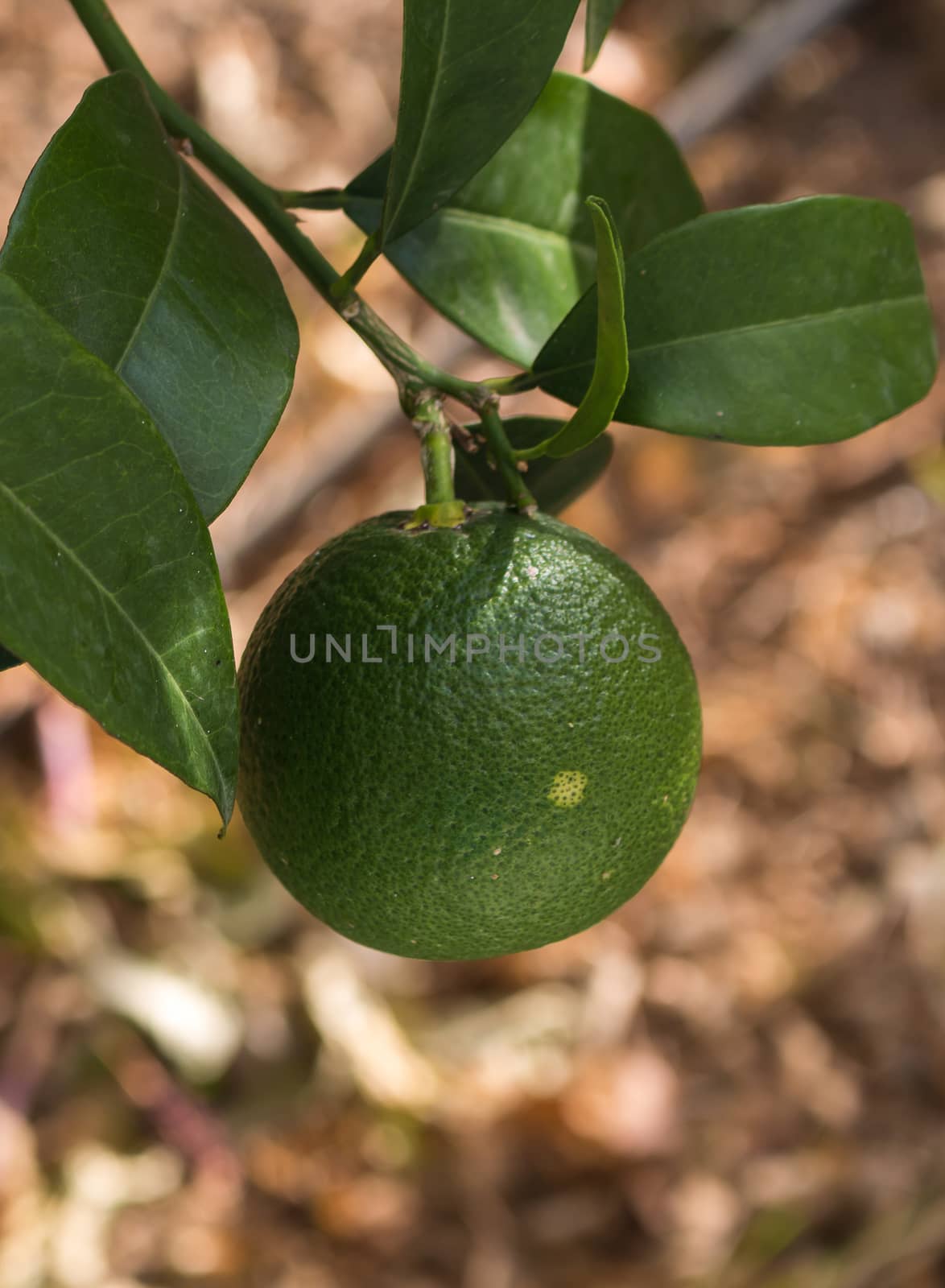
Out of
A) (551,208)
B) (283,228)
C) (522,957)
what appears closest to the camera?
(283,228)

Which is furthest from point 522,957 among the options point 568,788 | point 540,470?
point 568,788

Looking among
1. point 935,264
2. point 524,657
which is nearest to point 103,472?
point 524,657

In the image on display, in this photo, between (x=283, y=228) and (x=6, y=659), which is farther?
(x=283, y=228)

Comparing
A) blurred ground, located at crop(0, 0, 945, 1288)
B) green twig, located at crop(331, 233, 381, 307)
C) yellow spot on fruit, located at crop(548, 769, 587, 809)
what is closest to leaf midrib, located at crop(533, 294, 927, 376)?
green twig, located at crop(331, 233, 381, 307)

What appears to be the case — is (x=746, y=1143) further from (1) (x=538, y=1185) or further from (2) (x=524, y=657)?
(2) (x=524, y=657)

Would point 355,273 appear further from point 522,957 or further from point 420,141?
point 522,957

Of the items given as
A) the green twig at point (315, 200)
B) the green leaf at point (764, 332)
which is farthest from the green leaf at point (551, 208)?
the green leaf at point (764, 332)
